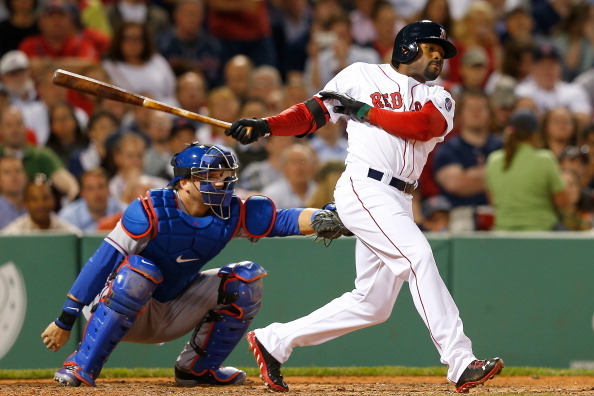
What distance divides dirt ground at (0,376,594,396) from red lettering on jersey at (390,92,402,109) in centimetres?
142

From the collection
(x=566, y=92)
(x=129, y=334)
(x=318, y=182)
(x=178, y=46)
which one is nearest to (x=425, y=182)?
(x=318, y=182)

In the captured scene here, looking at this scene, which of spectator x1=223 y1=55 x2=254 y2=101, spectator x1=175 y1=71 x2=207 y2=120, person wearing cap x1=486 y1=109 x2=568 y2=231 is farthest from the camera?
spectator x1=223 y1=55 x2=254 y2=101

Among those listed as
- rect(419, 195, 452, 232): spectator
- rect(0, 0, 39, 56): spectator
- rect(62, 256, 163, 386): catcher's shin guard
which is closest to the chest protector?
rect(62, 256, 163, 386): catcher's shin guard

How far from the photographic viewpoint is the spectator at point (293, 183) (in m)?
8.61

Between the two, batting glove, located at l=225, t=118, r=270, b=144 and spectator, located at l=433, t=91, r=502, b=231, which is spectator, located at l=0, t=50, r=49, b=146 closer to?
spectator, located at l=433, t=91, r=502, b=231

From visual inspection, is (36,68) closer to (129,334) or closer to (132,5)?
(132,5)

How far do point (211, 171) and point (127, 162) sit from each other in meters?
3.14

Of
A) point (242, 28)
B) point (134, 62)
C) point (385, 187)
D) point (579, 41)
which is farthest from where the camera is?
point (579, 41)

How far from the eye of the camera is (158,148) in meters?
9.10

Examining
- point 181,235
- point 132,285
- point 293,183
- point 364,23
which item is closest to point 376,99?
point 181,235

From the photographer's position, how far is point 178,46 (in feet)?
35.0

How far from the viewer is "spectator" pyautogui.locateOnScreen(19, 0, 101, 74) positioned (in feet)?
32.7

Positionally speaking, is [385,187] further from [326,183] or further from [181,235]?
[326,183]

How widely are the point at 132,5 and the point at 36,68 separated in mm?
1366
